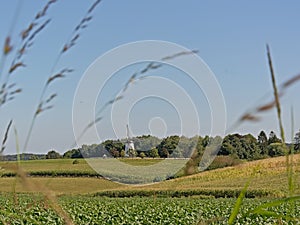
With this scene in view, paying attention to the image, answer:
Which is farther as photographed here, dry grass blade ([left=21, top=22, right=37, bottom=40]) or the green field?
the green field

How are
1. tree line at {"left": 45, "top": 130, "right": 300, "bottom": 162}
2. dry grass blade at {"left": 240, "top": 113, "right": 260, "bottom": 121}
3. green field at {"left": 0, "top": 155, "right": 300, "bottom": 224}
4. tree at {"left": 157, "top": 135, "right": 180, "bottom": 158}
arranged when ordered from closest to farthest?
dry grass blade at {"left": 240, "top": 113, "right": 260, "bottom": 121}
tree line at {"left": 45, "top": 130, "right": 300, "bottom": 162}
tree at {"left": 157, "top": 135, "right": 180, "bottom": 158}
green field at {"left": 0, "top": 155, "right": 300, "bottom": 224}

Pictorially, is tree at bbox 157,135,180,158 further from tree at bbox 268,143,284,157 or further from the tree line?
tree at bbox 268,143,284,157

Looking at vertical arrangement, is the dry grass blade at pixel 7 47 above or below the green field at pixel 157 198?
below

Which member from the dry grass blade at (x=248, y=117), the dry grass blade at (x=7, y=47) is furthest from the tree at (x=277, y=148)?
the dry grass blade at (x=7, y=47)

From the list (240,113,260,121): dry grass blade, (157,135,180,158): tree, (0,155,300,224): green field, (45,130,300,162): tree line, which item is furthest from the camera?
(0,155,300,224): green field

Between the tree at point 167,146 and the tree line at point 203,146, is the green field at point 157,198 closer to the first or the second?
the tree line at point 203,146

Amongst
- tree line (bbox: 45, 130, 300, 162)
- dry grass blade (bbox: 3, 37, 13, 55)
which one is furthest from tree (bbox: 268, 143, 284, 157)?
dry grass blade (bbox: 3, 37, 13, 55)

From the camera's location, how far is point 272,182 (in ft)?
127

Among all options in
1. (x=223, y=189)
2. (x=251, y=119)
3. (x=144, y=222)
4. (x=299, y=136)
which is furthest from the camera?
(x=223, y=189)

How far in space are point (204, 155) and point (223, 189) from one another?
33236 mm

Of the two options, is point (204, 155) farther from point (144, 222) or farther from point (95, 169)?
point (95, 169)

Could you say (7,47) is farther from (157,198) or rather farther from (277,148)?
(157,198)

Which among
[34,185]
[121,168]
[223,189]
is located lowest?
[34,185]

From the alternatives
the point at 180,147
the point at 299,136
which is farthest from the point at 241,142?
the point at 299,136
